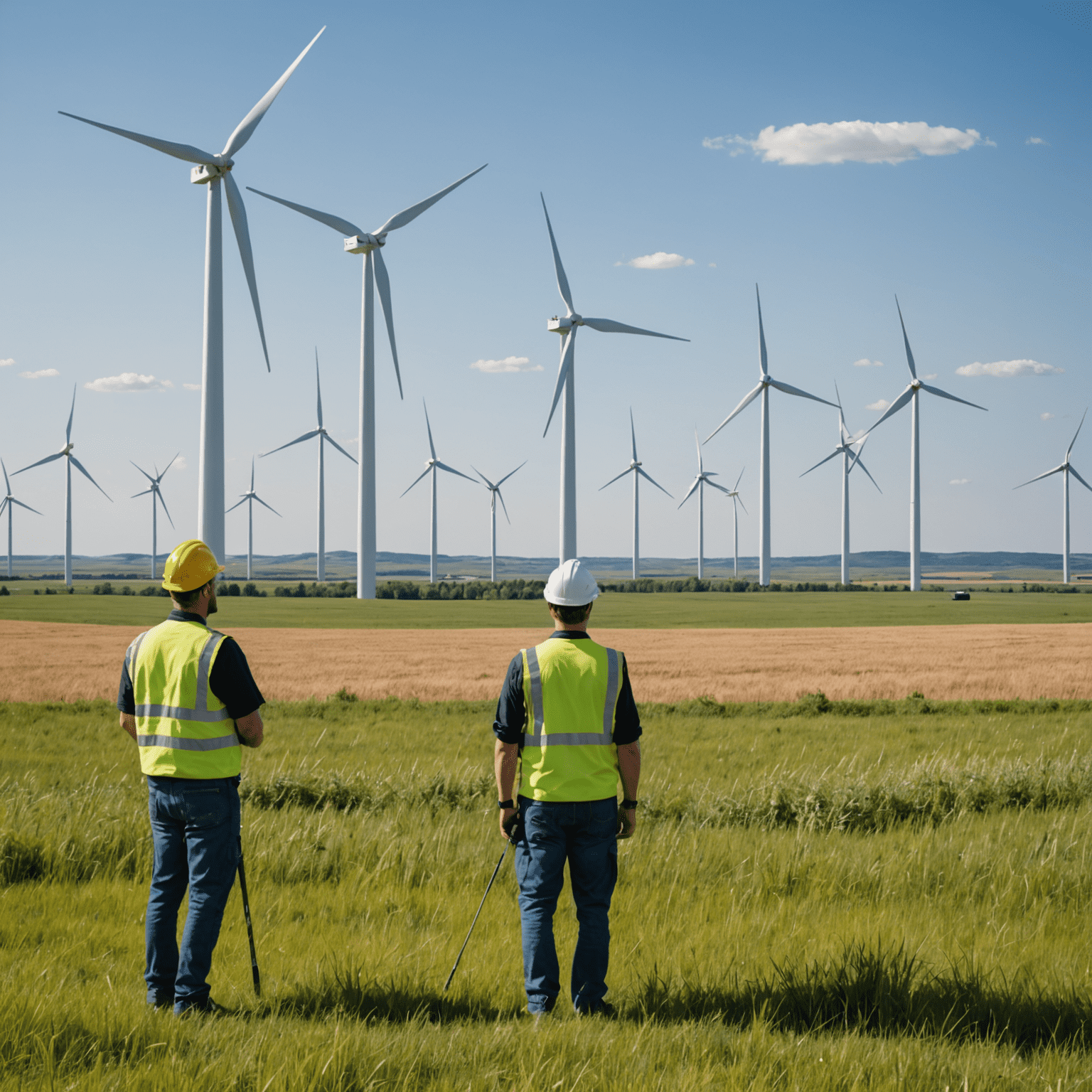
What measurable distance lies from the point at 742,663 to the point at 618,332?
56086 millimetres

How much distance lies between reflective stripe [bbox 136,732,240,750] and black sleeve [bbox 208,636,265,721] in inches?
7.0

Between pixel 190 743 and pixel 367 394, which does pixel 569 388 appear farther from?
pixel 190 743

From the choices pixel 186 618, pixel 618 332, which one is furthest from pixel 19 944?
pixel 618 332

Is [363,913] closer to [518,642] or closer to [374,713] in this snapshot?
[374,713]

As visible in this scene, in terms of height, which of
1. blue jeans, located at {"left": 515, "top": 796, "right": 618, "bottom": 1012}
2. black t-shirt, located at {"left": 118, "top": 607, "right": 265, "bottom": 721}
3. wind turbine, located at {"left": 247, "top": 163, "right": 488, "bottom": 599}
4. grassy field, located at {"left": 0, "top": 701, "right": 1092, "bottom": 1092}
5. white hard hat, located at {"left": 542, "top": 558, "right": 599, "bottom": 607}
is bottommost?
grassy field, located at {"left": 0, "top": 701, "right": 1092, "bottom": 1092}

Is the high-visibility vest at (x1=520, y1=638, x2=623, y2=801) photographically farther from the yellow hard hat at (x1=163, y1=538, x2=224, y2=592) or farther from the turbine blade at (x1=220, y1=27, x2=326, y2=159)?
the turbine blade at (x1=220, y1=27, x2=326, y2=159)

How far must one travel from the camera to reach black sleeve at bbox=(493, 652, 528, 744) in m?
6.36

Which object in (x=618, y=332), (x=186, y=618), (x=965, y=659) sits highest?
(x=618, y=332)

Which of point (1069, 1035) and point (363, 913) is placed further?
point (363, 913)

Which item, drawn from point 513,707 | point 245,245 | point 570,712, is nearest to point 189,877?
point 513,707

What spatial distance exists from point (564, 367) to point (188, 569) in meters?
80.9

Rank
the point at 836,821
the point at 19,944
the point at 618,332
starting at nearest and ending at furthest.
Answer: the point at 19,944
the point at 836,821
the point at 618,332

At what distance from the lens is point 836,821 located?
12.5 m

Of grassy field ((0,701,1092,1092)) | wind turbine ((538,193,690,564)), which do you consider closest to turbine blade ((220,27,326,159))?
wind turbine ((538,193,690,564))
